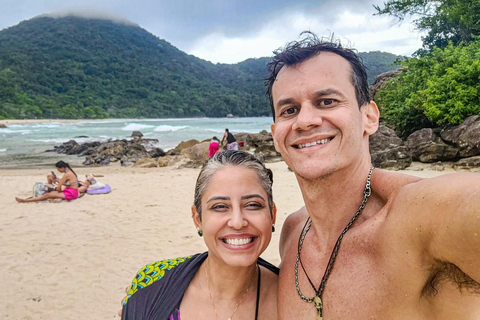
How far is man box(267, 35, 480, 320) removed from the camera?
3.12ft

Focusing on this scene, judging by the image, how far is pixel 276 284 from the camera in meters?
1.76

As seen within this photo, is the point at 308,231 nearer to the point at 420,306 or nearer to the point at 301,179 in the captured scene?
the point at 301,179

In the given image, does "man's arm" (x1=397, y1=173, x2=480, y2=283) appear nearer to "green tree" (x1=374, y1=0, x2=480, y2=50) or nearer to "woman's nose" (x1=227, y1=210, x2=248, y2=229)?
"woman's nose" (x1=227, y1=210, x2=248, y2=229)

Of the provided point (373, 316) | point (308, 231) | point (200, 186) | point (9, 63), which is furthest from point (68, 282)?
point (9, 63)

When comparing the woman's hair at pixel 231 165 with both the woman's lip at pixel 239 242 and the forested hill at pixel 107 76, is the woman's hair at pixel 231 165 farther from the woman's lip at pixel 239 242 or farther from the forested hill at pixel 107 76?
the forested hill at pixel 107 76

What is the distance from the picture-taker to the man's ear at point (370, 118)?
1.47 m

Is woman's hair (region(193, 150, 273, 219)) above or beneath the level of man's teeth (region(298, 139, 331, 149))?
beneath

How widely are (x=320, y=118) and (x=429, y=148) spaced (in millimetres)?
10818

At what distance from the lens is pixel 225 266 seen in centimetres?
165

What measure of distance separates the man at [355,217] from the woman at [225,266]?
189 millimetres

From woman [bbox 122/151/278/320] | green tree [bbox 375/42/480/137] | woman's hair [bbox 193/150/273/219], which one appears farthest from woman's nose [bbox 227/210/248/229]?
green tree [bbox 375/42/480/137]

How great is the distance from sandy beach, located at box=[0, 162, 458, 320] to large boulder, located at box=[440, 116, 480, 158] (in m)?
1.38

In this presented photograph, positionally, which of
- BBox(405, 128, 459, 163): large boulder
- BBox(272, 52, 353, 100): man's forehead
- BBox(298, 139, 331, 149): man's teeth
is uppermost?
BBox(272, 52, 353, 100): man's forehead

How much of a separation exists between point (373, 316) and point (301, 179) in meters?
0.62
